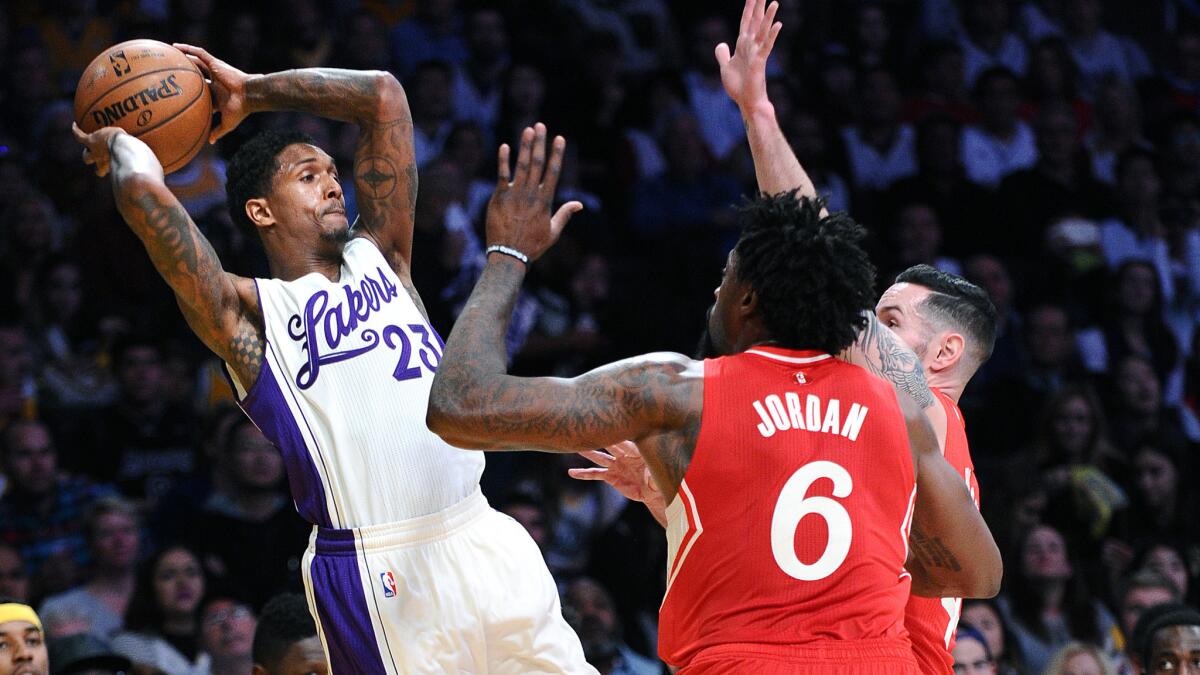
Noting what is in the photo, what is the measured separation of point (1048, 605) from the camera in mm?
8352

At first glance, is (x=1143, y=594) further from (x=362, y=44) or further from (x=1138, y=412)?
(x=362, y=44)

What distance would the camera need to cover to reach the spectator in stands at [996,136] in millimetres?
11023

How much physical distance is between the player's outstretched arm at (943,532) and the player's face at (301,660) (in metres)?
2.42

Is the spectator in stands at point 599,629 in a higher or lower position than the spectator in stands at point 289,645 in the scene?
lower

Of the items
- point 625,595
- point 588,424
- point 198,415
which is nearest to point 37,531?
point 198,415

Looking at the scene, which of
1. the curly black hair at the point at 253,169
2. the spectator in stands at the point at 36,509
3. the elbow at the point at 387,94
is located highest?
the elbow at the point at 387,94

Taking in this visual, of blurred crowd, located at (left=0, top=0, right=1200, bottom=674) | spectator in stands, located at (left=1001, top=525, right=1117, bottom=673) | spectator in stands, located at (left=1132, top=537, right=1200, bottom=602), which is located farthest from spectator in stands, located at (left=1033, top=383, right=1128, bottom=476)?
spectator in stands, located at (left=1001, top=525, right=1117, bottom=673)

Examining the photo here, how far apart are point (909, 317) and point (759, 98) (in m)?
0.83

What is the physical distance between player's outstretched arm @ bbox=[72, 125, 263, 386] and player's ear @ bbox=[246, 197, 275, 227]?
274 mm

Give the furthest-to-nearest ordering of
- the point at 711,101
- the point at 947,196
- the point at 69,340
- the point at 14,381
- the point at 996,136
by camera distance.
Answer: the point at 996,136 → the point at 711,101 → the point at 947,196 → the point at 69,340 → the point at 14,381

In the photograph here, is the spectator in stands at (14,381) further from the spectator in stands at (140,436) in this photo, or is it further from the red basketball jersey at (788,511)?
the red basketball jersey at (788,511)

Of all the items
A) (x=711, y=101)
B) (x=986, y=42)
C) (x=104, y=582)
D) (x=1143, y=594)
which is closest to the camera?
(x=104, y=582)

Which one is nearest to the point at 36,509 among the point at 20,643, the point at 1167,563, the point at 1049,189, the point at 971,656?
the point at 20,643

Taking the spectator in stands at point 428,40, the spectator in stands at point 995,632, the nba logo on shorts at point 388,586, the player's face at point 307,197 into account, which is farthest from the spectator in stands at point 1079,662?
the spectator in stands at point 428,40
